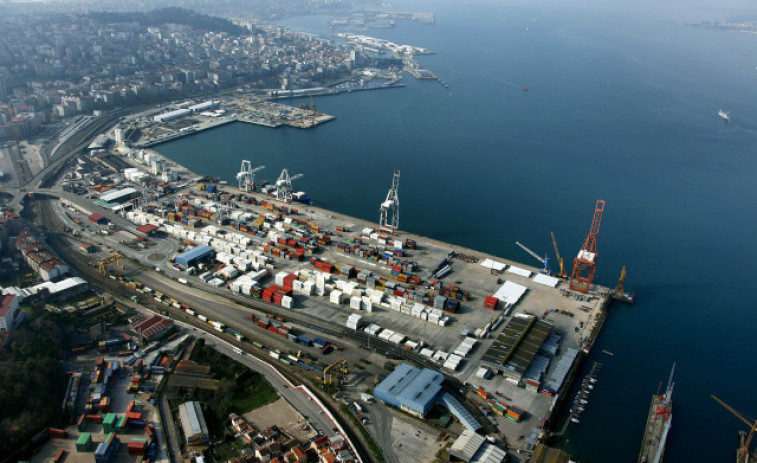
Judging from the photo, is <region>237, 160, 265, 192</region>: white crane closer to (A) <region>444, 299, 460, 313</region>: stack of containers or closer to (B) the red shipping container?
(A) <region>444, 299, 460, 313</region>: stack of containers

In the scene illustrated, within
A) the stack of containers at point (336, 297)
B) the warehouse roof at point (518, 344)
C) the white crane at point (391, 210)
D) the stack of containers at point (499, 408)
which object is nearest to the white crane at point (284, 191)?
the white crane at point (391, 210)

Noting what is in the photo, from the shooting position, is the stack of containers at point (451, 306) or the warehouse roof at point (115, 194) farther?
the warehouse roof at point (115, 194)

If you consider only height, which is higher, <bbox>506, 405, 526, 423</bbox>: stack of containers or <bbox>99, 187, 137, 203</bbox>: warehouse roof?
<bbox>506, 405, 526, 423</bbox>: stack of containers

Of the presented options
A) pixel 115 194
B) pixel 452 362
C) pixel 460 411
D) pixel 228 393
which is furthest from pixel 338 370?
pixel 115 194

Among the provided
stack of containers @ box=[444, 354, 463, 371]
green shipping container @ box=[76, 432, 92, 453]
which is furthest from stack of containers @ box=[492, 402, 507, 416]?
green shipping container @ box=[76, 432, 92, 453]

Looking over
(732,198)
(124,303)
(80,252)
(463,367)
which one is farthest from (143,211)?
(732,198)

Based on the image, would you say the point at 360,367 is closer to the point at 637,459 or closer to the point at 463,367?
the point at 463,367

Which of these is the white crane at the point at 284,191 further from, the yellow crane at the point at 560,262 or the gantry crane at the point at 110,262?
the yellow crane at the point at 560,262
